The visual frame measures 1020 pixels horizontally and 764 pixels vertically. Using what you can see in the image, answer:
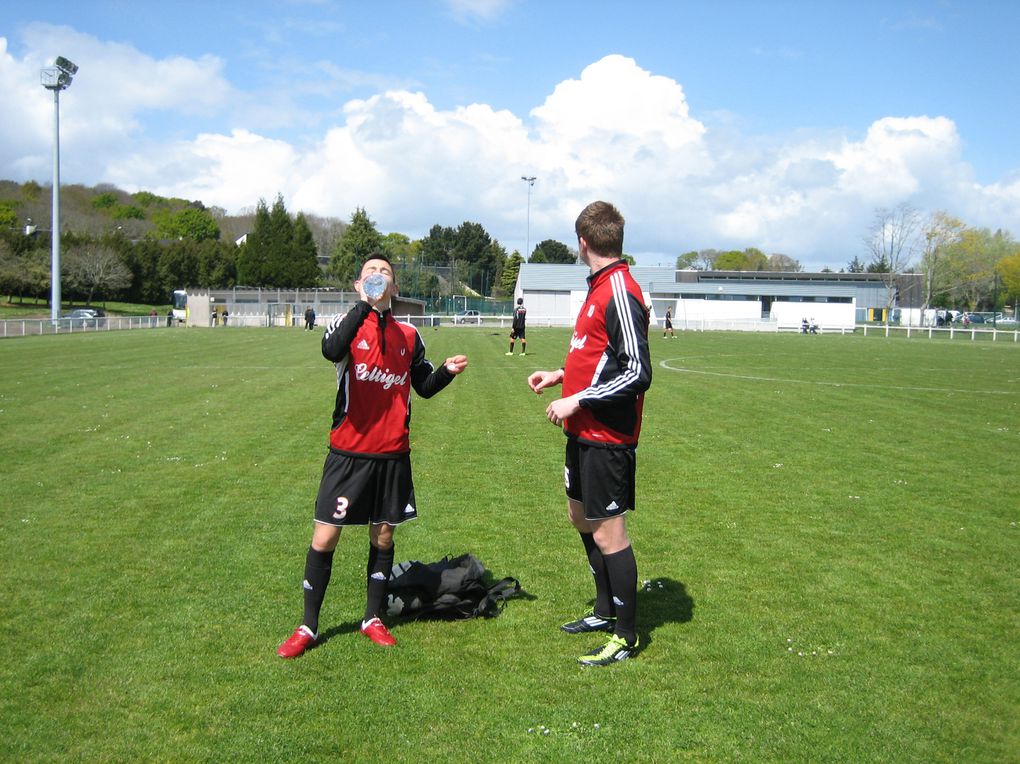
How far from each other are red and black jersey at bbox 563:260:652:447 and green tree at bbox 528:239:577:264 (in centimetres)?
12834

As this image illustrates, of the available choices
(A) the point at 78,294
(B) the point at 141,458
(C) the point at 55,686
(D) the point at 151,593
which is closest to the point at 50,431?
(B) the point at 141,458

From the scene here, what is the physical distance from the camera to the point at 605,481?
4.53m

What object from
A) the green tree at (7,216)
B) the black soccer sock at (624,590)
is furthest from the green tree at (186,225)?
the black soccer sock at (624,590)

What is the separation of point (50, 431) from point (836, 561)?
10.6 meters

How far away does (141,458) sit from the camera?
10.0 meters

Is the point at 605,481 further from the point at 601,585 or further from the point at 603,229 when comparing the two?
the point at 603,229

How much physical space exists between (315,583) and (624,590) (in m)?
1.73

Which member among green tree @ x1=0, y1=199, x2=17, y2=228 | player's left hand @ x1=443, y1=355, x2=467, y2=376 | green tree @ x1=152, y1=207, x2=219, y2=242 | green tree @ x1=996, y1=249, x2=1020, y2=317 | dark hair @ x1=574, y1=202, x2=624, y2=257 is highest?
green tree @ x1=152, y1=207, x2=219, y2=242

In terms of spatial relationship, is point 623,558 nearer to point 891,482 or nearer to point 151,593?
point 151,593

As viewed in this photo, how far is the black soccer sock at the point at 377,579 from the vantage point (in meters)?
4.86

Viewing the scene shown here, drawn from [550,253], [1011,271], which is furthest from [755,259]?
[1011,271]

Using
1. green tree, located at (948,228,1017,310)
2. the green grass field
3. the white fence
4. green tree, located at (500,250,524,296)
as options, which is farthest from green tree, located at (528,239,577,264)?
the green grass field

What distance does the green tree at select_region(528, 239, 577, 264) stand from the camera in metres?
132

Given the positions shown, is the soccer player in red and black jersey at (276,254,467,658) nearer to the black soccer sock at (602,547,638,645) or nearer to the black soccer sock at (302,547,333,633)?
the black soccer sock at (302,547,333,633)
